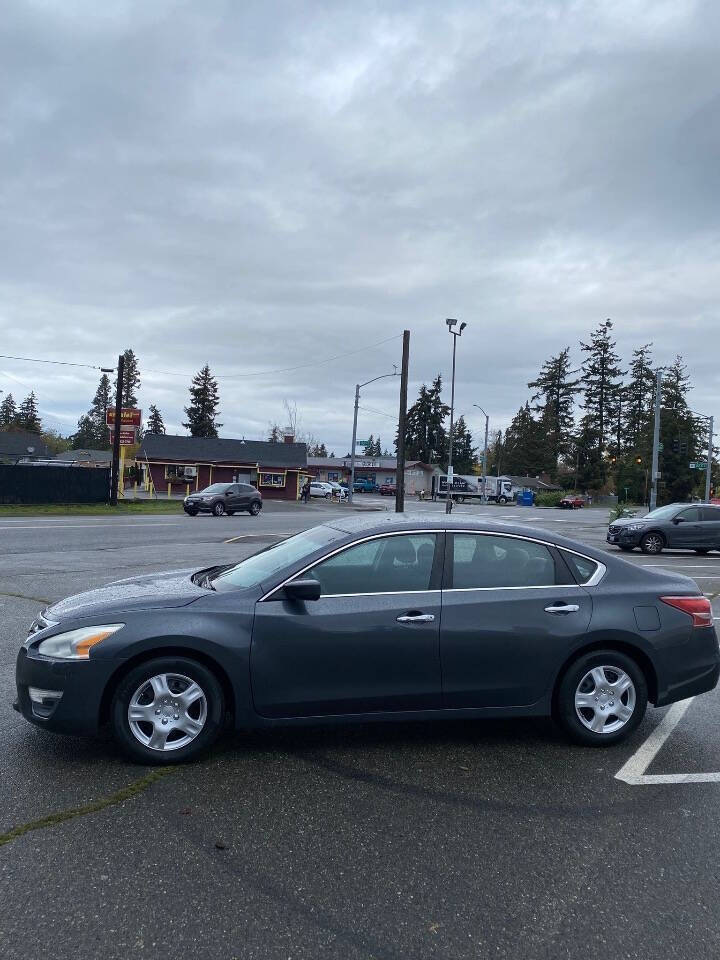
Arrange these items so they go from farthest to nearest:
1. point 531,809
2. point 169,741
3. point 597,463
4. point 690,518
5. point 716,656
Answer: point 597,463 → point 690,518 → point 716,656 → point 169,741 → point 531,809

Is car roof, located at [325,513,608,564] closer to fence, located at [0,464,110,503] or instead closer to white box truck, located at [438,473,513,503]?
fence, located at [0,464,110,503]

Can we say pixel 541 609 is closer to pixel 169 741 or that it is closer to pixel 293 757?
pixel 293 757

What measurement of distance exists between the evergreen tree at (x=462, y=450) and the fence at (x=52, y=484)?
9697cm

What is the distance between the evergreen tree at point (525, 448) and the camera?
11062 cm

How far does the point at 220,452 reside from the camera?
6569 cm

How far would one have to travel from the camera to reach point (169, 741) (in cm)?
438

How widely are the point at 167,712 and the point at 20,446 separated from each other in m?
101

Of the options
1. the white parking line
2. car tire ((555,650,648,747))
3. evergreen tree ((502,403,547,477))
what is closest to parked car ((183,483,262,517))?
the white parking line

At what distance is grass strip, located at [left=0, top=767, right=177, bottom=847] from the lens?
139 inches

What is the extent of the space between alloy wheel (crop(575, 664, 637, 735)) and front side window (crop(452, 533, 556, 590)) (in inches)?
26.8

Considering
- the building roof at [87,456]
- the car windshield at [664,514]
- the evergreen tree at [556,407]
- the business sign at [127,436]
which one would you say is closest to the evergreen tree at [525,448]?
the evergreen tree at [556,407]

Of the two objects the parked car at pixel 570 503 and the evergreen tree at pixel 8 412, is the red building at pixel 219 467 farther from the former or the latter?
the evergreen tree at pixel 8 412

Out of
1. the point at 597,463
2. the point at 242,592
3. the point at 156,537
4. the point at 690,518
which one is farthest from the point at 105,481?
the point at 597,463

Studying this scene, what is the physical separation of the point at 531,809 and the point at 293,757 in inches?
57.8
